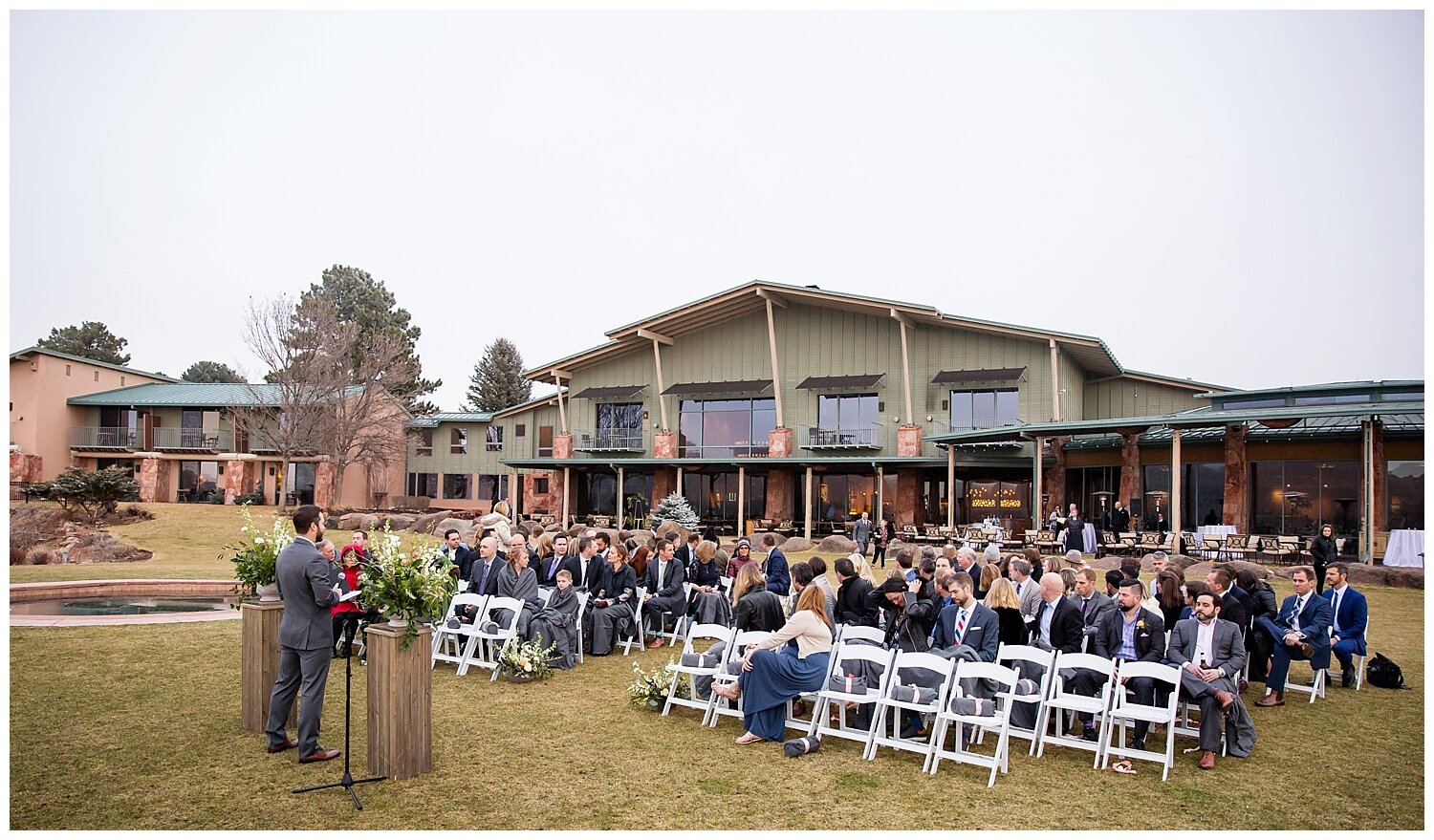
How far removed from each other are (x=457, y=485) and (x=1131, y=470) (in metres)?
30.4

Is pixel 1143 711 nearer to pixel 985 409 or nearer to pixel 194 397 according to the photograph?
pixel 985 409

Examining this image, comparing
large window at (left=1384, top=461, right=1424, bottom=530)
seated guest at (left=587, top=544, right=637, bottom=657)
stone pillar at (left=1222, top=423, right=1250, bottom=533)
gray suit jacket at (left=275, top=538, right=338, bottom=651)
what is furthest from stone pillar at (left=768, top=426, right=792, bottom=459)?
gray suit jacket at (left=275, top=538, right=338, bottom=651)

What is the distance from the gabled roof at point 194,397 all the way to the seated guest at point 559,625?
34189 millimetres

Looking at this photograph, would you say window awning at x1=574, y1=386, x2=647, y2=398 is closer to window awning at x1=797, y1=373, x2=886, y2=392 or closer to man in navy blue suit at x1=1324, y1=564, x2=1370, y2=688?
window awning at x1=797, y1=373, x2=886, y2=392

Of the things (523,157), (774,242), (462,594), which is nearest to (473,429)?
(774,242)

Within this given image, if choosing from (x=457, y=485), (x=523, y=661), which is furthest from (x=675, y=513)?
(x=457, y=485)

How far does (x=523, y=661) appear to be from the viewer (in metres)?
8.87

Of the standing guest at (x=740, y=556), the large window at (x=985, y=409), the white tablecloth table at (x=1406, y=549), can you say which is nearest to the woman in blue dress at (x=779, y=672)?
the standing guest at (x=740, y=556)

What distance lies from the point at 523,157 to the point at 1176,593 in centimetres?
1925

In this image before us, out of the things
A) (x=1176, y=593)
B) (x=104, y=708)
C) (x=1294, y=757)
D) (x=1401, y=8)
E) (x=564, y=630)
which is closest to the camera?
(x=1401, y=8)

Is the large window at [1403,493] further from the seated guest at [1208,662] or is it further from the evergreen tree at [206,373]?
the evergreen tree at [206,373]

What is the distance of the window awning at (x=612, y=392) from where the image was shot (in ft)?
112

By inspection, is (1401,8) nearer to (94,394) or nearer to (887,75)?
(887,75)

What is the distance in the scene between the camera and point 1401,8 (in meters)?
6.24
